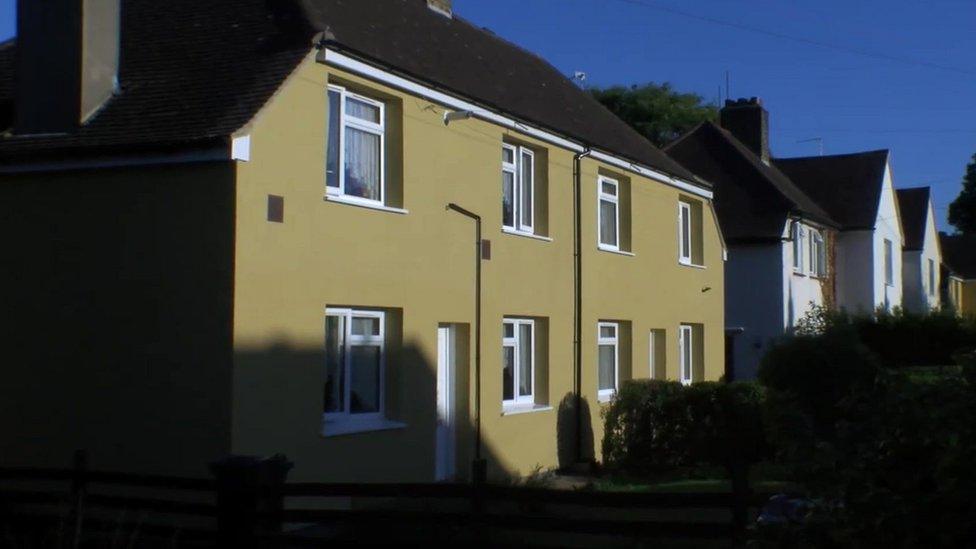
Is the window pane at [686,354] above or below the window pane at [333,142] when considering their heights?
below

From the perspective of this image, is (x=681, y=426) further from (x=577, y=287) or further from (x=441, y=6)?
(x=441, y=6)

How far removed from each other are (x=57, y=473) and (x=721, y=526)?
5309 mm

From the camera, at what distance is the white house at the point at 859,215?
3797 centimetres

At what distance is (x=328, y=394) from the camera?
13344 mm

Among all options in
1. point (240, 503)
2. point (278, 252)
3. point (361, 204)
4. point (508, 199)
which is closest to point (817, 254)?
point (508, 199)

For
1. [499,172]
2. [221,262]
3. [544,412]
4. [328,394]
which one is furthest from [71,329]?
[544,412]

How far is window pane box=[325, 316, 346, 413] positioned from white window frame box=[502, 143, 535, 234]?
14.0ft

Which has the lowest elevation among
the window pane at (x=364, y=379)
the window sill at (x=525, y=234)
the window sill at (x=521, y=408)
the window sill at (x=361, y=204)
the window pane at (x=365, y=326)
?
the window sill at (x=521, y=408)

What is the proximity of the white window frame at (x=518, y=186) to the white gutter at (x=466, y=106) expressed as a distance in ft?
1.07

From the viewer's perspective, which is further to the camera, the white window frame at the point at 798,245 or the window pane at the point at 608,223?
the white window frame at the point at 798,245

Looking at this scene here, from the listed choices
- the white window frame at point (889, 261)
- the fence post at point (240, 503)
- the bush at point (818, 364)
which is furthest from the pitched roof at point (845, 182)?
the fence post at point (240, 503)

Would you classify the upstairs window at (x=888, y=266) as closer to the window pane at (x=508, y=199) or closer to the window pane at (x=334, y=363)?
the window pane at (x=508, y=199)

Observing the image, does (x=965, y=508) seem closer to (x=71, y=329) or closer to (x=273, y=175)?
(x=273, y=175)

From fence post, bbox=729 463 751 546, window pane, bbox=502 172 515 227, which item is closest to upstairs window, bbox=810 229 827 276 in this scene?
window pane, bbox=502 172 515 227
